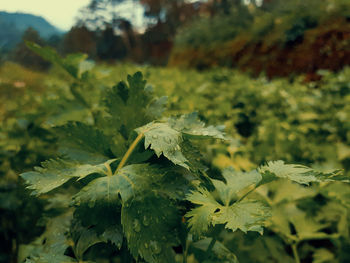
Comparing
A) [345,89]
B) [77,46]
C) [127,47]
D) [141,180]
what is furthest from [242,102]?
[127,47]

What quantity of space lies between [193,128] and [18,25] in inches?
52.7

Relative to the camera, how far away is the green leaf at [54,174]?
665mm

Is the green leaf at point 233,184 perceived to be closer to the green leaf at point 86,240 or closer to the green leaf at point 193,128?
the green leaf at point 193,128

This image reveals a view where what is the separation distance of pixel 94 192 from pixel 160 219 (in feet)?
0.55

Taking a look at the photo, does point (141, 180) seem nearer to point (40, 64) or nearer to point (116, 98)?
point (116, 98)

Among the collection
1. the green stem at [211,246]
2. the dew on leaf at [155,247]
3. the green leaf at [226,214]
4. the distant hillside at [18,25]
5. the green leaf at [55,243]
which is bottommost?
the green stem at [211,246]

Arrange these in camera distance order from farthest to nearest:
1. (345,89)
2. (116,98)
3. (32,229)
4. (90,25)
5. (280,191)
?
(90,25)
(345,89)
(32,229)
(280,191)
(116,98)

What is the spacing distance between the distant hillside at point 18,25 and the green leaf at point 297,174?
1.24 metres

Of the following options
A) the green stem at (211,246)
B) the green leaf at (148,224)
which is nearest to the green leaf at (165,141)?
the green leaf at (148,224)

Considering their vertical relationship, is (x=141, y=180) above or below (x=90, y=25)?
below

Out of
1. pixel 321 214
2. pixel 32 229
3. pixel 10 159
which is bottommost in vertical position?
pixel 321 214

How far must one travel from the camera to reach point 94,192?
64 cm

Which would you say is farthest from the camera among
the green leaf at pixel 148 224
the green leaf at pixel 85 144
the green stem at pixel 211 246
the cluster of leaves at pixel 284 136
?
the cluster of leaves at pixel 284 136

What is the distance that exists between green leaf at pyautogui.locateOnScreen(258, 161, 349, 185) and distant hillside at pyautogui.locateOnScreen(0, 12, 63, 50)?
1240mm
